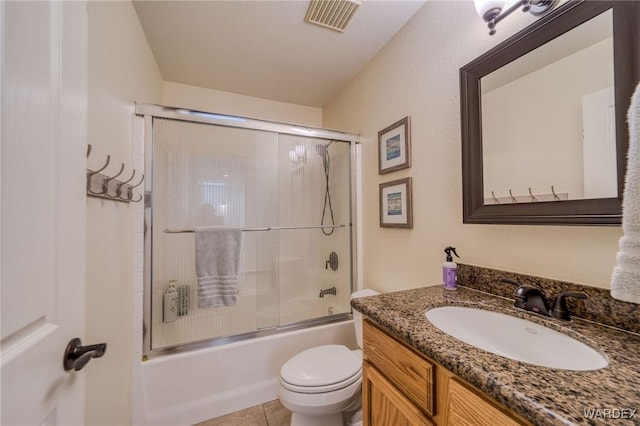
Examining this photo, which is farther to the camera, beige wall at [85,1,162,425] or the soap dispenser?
the soap dispenser

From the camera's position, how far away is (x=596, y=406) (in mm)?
415

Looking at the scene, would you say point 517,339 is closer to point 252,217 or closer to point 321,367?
point 321,367

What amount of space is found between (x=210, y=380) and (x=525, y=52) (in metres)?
2.27

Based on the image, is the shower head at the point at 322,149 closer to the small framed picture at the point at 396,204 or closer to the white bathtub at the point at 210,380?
the small framed picture at the point at 396,204

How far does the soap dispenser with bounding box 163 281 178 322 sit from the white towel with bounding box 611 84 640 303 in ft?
6.27

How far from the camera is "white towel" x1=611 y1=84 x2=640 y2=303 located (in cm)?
50

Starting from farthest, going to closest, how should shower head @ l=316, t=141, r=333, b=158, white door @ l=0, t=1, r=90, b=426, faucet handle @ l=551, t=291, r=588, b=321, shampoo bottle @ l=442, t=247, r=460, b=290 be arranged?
1. shower head @ l=316, t=141, r=333, b=158
2. shampoo bottle @ l=442, t=247, r=460, b=290
3. faucet handle @ l=551, t=291, r=588, b=321
4. white door @ l=0, t=1, r=90, b=426

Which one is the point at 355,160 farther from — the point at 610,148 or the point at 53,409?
the point at 53,409

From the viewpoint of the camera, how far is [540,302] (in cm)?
82

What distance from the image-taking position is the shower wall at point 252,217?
1585mm

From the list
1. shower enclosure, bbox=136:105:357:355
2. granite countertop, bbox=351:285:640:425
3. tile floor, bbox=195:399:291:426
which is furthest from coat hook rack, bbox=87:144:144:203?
tile floor, bbox=195:399:291:426

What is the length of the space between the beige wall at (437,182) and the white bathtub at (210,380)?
0.87 metres

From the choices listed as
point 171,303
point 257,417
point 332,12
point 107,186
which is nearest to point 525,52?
point 332,12

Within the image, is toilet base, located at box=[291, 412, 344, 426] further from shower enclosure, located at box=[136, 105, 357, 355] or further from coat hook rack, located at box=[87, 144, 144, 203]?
coat hook rack, located at box=[87, 144, 144, 203]
